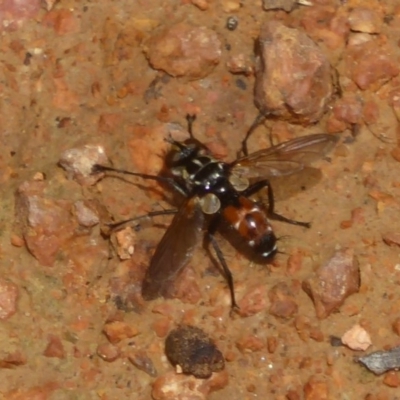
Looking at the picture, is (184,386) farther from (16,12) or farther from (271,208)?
(16,12)

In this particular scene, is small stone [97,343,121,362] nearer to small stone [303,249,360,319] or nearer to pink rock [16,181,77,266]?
pink rock [16,181,77,266]

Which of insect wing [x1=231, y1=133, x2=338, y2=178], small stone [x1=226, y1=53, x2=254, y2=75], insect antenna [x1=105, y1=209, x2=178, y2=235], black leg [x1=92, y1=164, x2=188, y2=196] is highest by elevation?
small stone [x1=226, y1=53, x2=254, y2=75]

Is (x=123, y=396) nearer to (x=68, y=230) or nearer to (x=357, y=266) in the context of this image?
(x=68, y=230)

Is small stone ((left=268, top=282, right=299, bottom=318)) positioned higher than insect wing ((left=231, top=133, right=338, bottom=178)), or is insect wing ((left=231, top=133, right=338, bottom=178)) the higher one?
insect wing ((left=231, top=133, right=338, bottom=178))

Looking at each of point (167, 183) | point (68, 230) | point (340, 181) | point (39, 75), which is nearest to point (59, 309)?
point (68, 230)

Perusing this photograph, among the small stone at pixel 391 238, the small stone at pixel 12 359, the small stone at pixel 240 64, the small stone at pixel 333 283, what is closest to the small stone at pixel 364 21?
the small stone at pixel 240 64

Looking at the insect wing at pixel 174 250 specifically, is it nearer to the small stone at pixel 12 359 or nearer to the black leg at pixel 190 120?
the black leg at pixel 190 120

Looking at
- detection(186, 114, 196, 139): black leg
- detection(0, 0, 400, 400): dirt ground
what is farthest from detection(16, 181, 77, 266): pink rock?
detection(186, 114, 196, 139): black leg

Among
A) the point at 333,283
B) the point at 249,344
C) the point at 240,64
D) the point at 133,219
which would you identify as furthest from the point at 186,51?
the point at 249,344
